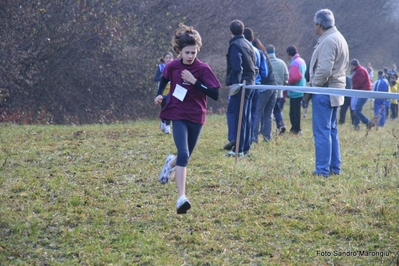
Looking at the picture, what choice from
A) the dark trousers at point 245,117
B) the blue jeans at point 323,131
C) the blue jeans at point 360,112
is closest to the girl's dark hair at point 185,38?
the blue jeans at point 323,131

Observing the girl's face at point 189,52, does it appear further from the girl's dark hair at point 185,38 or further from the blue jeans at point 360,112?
the blue jeans at point 360,112

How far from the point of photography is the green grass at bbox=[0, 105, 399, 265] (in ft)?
17.9

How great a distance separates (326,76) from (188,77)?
2518mm

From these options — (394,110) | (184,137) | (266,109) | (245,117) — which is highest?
(184,137)

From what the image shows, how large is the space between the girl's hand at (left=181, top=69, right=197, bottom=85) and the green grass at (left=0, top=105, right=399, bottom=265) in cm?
132

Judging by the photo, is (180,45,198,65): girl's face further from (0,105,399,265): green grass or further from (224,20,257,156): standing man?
(224,20,257,156): standing man

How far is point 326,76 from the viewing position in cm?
829

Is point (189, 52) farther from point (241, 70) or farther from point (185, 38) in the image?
point (241, 70)

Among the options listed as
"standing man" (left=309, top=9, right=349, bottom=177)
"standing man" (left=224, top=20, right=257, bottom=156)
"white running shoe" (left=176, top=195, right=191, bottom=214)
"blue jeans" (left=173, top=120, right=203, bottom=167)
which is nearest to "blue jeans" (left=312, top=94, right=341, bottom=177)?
"standing man" (left=309, top=9, right=349, bottom=177)

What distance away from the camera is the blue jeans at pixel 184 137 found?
6.37 meters

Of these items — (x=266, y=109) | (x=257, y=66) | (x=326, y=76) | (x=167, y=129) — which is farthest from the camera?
(x=167, y=129)

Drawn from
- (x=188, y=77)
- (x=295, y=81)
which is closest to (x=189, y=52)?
(x=188, y=77)

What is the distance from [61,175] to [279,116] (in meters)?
7.35

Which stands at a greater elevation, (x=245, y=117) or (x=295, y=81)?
(x=295, y=81)
